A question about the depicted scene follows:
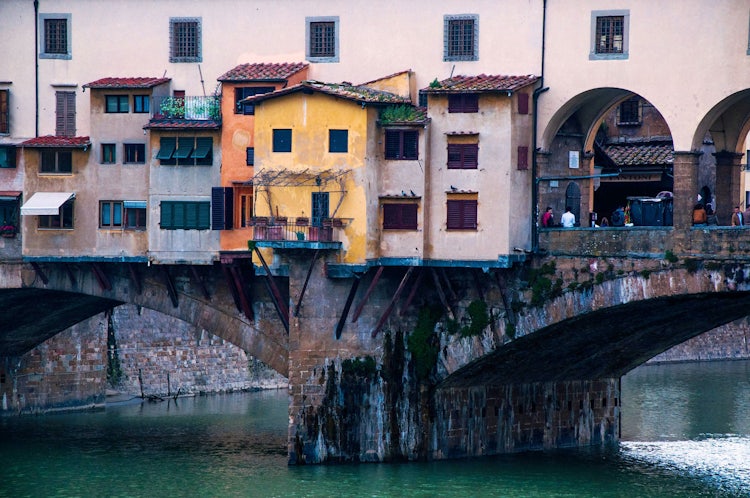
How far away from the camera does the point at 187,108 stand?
60.8m

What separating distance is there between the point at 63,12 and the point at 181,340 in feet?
71.7

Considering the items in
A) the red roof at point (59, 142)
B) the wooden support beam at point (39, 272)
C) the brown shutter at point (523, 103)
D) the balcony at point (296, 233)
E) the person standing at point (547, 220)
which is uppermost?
the brown shutter at point (523, 103)

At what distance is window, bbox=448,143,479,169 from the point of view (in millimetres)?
56094

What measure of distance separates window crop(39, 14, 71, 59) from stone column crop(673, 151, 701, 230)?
74.5 feet

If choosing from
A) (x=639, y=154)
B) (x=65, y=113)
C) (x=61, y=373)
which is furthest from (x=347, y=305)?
(x=61, y=373)

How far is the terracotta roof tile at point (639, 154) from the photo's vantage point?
6775cm

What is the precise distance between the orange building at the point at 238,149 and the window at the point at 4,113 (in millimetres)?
8983

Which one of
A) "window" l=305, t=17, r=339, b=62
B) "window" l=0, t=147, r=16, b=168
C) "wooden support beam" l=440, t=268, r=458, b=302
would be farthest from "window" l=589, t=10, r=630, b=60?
"window" l=0, t=147, r=16, b=168

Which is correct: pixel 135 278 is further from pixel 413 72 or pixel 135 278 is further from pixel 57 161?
pixel 413 72

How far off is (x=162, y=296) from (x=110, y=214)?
3.68 metres

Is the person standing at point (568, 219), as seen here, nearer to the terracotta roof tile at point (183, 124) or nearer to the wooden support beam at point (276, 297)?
the wooden support beam at point (276, 297)

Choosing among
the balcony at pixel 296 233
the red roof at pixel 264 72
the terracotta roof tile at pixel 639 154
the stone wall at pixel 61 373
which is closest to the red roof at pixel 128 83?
the red roof at pixel 264 72

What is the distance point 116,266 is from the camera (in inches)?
2511

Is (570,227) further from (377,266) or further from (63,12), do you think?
(63,12)
